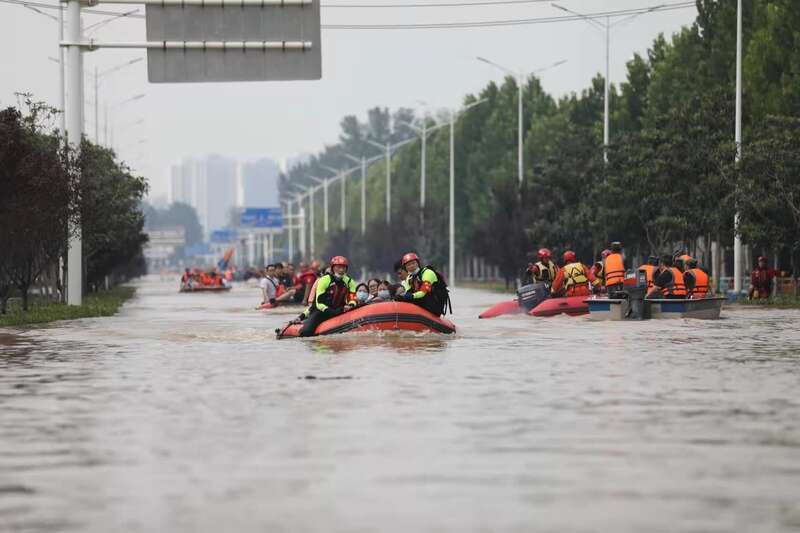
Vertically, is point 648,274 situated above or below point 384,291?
above

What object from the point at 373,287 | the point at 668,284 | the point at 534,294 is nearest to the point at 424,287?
→ the point at 373,287

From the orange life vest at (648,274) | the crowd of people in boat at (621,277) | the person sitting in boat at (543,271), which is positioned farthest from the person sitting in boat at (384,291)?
the orange life vest at (648,274)

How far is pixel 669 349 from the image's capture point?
25.8 metres

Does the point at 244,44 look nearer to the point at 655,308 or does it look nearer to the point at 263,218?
the point at 655,308

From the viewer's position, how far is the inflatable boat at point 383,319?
91.1 feet

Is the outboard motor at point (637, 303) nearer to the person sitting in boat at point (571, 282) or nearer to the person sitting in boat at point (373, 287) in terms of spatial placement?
the person sitting in boat at point (571, 282)

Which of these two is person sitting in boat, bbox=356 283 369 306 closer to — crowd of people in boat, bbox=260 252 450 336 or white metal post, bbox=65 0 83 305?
crowd of people in boat, bbox=260 252 450 336

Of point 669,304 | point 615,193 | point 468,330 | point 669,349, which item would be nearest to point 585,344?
point 669,349

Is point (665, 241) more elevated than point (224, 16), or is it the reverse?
point (224, 16)

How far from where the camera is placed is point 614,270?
37.1 meters

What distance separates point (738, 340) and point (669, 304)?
7.57m

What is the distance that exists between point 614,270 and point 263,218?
5470 inches

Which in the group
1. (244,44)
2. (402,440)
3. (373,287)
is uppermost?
(244,44)

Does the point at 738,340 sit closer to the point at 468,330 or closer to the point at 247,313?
the point at 468,330
